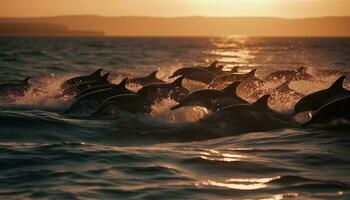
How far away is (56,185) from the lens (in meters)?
10.7

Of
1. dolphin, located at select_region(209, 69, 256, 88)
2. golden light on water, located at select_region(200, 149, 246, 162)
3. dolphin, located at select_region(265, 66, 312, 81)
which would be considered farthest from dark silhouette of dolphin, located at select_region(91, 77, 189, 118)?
dolphin, located at select_region(265, 66, 312, 81)

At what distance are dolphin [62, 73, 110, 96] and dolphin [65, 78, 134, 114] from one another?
2.66m

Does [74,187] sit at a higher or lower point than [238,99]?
lower

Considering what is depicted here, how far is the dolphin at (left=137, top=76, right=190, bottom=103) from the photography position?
63.2 feet

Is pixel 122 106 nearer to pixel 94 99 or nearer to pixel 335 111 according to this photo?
pixel 94 99

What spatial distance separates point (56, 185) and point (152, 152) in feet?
10.8

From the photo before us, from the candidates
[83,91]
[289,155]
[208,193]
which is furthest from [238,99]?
[208,193]

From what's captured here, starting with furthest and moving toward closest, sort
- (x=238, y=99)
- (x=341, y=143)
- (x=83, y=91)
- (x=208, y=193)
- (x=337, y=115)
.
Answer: (x=83, y=91) → (x=238, y=99) → (x=337, y=115) → (x=341, y=143) → (x=208, y=193)

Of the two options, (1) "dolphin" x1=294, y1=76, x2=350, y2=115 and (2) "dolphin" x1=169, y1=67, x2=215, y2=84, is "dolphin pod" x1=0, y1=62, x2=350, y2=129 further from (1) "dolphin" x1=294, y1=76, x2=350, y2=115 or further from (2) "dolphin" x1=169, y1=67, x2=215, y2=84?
(2) "dolphin" x1=169, y1=67, x2=215, y2=84

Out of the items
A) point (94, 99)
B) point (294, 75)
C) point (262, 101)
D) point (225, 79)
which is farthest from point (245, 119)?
point (294, 75)

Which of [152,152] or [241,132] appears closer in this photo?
[152,152]

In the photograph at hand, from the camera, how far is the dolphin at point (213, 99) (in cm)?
1783

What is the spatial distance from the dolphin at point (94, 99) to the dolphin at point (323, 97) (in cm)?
559

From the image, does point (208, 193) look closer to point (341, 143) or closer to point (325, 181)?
point (325, 181)
